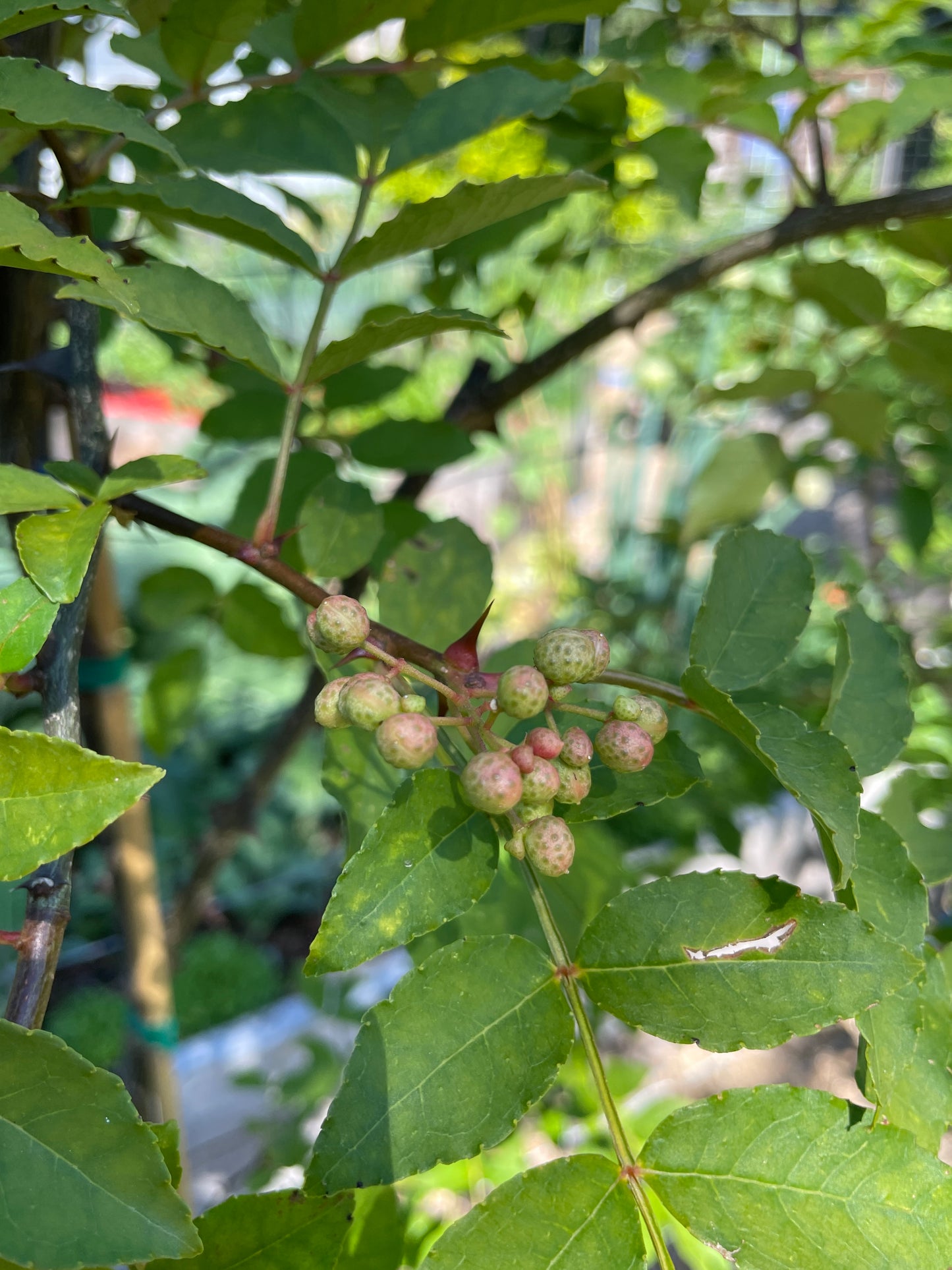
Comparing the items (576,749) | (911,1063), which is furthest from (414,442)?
(911,1063)

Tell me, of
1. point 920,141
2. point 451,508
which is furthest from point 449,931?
point 920,141

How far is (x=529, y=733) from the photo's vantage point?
399 millimetres

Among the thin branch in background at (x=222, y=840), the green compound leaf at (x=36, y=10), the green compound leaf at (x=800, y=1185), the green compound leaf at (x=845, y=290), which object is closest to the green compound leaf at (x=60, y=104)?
the green compound leaf at (x=36, y=10)

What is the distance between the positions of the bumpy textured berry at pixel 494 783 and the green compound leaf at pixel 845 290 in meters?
0.57

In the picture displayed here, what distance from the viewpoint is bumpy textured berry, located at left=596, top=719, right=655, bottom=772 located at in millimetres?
406

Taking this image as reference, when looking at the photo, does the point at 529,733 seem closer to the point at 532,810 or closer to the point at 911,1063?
the point at 532,810

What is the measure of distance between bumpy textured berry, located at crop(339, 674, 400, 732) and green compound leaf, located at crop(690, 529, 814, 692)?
0.60 feet

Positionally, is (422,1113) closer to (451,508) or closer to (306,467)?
(306,467)

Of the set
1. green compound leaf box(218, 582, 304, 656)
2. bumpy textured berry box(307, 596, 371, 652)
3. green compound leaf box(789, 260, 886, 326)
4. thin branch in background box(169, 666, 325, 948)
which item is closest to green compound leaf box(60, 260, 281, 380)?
bumpy textured berry box(307, 596, 371, 652)

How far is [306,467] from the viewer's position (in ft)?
2.35

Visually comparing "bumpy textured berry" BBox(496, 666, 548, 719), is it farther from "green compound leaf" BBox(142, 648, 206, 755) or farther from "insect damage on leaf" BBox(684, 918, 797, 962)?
"green compound leaf" BBox(142, 648, 206, 755)

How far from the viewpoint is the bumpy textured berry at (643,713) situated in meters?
0.42

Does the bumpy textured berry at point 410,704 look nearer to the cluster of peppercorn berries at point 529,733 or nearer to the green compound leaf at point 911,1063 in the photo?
the cluster of peppercorn berries at point 529,733

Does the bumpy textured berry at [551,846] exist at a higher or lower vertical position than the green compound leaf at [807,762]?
lower
